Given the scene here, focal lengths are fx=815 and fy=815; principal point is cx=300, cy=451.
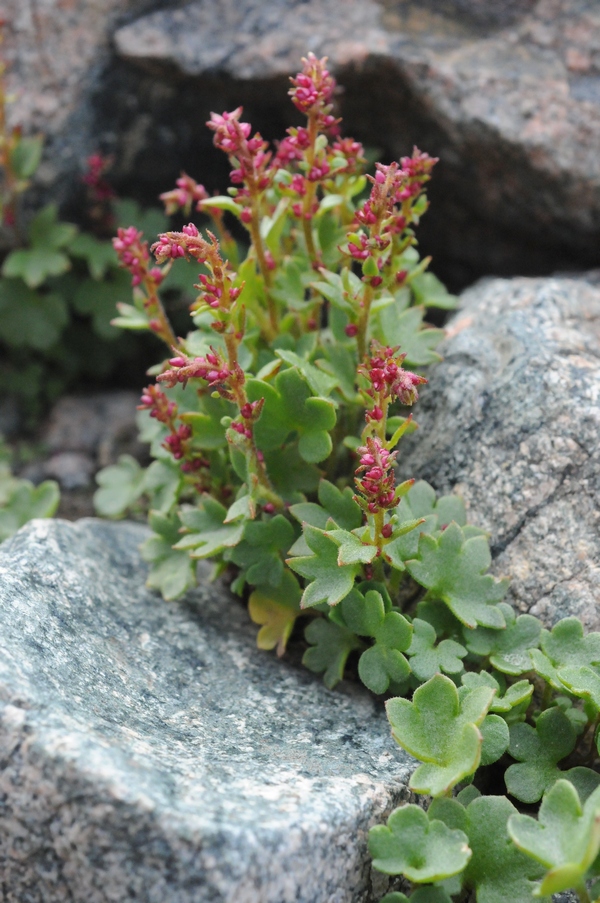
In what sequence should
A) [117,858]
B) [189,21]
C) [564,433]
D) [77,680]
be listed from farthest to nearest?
[189,21] < [564,433] < [77,680] < [117,858]

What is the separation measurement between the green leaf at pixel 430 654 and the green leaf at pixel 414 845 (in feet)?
1.43

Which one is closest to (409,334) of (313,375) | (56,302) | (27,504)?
(313,375)

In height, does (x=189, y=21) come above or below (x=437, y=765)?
above

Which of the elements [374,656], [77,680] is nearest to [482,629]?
[374,656]

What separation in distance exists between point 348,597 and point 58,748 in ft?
3.09

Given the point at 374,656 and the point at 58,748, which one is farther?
the point at 374,656

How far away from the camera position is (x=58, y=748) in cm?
185

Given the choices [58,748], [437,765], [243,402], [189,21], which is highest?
[189,21]

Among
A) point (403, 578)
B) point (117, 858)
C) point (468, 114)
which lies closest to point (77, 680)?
point (117, 858)

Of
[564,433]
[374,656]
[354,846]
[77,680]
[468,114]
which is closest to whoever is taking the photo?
[354,846]

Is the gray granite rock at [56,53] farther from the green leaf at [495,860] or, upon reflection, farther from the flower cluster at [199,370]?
the green leaf at [495,860]

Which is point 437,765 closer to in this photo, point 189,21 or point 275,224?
point 275,224

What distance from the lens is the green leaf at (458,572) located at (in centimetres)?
246

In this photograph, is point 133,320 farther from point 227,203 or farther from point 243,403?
point 243,403
